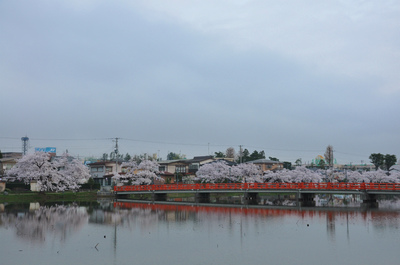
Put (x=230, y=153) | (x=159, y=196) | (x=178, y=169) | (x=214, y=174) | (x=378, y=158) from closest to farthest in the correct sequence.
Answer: (x=159, y=196)
(x=214, y=174)
(x=178, y=169)
(x=378, y=158)
(x=230, y=153)

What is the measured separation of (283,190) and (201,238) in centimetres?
3127

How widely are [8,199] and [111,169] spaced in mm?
32876

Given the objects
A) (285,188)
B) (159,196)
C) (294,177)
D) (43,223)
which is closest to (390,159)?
(294,177)

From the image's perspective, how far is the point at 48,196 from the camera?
64.5 meters

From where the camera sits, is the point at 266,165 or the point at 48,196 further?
the point at 266,165

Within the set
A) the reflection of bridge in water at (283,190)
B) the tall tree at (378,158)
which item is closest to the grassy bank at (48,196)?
the reflection of bridge in water at (283,190)

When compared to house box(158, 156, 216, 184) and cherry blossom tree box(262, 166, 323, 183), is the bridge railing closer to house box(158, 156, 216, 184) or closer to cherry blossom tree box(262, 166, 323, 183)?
cherry blossom tree box(262, 166, 323, 183)

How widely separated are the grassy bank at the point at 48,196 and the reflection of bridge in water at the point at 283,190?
5.36 metres

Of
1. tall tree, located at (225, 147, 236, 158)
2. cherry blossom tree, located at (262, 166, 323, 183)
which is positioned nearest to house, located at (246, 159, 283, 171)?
cherry blossom tree, located at (262, 166, 323, 183)

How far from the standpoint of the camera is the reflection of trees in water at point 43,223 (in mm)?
30812

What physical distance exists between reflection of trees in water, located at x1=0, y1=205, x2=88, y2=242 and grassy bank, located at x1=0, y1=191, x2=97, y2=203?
48.1 feet

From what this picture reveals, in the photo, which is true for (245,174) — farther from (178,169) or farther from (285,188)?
(285,188)

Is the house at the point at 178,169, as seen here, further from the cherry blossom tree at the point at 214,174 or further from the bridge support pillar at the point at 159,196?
the bridge support pillar at the point at 159,196

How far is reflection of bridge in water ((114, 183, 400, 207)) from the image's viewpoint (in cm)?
Result: 5397
